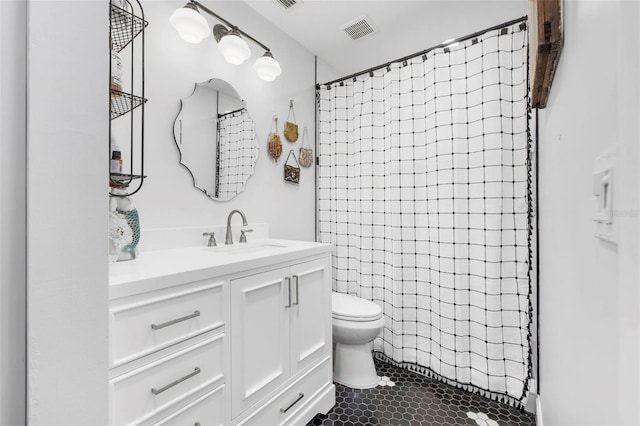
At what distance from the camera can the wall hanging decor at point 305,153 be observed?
2.42 m

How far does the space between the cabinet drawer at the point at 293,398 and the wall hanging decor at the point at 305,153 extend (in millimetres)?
1438

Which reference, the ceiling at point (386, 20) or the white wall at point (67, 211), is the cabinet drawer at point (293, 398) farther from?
the ceiling at point (386, 20)

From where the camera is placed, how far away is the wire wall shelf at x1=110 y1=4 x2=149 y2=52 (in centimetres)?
112

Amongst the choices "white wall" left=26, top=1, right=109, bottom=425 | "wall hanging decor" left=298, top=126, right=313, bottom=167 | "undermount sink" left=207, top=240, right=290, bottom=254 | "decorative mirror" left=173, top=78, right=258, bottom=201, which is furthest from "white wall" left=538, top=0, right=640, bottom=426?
"wall hanging decor" left=298, top=126, right=313, bottom=167

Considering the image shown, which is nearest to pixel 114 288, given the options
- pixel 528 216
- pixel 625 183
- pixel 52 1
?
pixel 52 1

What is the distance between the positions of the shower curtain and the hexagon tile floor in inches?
3.5

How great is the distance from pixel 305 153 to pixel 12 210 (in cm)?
214

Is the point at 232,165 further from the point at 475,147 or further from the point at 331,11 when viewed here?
the point at 475,147

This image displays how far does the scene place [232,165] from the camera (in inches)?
75.2

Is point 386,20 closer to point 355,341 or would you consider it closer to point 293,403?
point 355,341

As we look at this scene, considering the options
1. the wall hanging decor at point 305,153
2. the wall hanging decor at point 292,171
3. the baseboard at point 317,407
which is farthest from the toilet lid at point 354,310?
the wall hanging decor at point 305,153

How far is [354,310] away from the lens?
187 cm

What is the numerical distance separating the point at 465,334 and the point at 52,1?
2143 millimetres

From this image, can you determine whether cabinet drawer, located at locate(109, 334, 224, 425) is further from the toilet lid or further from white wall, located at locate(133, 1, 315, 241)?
the toilet lid
